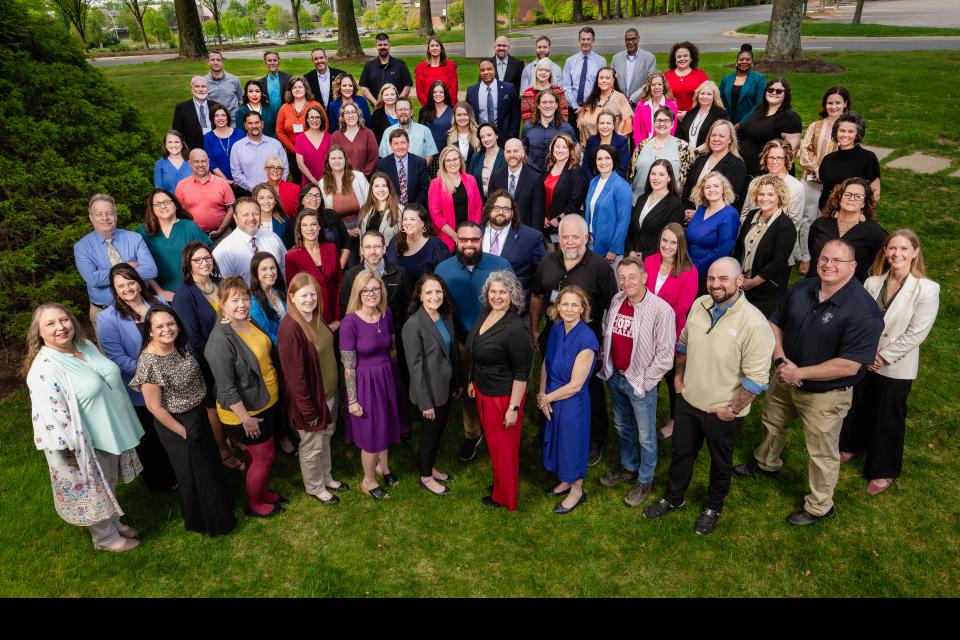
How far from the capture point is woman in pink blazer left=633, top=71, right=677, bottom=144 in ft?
27.2

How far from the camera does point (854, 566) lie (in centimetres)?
486

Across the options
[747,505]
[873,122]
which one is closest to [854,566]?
[747,505]

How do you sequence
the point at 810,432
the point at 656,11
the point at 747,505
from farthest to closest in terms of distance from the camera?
the point at 656,11 → the point at 747,505 → the point at 810,432

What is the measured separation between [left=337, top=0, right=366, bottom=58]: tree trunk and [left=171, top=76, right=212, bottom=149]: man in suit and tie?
1622cm

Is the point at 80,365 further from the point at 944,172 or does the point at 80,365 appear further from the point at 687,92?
the point at 944,172

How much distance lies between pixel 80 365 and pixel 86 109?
498 cm

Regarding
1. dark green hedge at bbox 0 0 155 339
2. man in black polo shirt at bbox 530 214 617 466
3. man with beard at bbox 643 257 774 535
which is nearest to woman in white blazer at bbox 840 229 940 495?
man with beard at bbox 643 257 774 535

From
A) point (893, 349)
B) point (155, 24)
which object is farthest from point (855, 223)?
point (155, 24)

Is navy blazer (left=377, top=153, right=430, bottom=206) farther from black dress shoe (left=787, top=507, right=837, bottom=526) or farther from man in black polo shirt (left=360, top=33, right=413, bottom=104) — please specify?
black dress shoe (left=787, top=507, right=837, bottom=526)

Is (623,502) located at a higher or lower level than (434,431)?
lower

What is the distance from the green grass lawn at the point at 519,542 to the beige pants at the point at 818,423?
0.97ft

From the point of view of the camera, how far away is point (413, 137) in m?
8.63

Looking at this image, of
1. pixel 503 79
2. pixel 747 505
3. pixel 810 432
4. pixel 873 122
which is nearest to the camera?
pixel 810 432

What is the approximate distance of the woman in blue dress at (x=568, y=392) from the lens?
5027 millimetres
